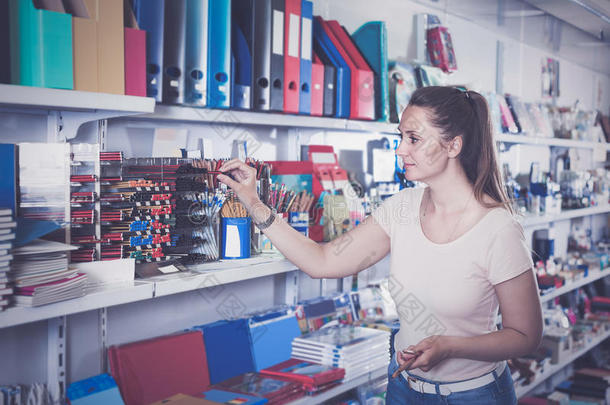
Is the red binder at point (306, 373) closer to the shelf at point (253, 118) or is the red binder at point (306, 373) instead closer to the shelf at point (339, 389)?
the shelf at point (339, 389)

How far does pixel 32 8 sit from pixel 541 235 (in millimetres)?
3909

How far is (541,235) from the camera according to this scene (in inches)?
169

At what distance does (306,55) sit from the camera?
201cm

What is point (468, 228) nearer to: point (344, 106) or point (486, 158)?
point (486, 158)

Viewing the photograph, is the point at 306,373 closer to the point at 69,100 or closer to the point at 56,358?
the point at 56,358

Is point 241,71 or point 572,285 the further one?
point 572,285

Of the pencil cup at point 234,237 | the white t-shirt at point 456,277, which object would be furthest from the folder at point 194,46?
the white t-shirt at point 456,277

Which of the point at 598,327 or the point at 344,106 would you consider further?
the point at 598,327

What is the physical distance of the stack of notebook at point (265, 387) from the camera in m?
1.82

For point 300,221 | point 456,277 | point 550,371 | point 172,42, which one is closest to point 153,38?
point 172,42

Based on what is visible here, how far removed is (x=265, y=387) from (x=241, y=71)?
1.05 metres

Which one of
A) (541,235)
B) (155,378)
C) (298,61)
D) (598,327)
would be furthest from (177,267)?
(598,327)

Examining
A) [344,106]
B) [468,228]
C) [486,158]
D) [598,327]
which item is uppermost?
[344,106]

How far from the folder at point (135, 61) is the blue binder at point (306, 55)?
2.16ft
